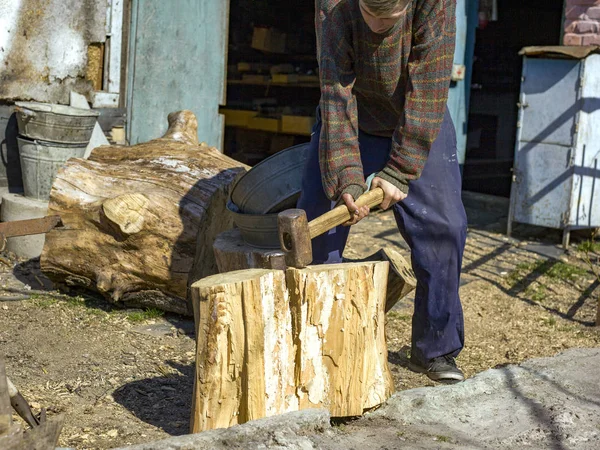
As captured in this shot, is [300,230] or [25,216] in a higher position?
[300,230]

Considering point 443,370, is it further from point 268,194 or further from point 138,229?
point 138,229

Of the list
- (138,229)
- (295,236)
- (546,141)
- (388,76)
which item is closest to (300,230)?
(295,236)

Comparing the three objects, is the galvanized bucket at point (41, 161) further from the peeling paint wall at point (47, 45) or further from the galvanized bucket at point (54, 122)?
the peeling paint wall at point (47, 45)

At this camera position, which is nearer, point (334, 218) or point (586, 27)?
point (334, 218)

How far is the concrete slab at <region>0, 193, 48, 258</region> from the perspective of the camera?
6.08 metres

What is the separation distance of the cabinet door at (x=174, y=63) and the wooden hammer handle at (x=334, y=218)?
158 inches

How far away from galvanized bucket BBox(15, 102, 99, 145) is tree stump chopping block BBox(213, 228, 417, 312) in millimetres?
1952

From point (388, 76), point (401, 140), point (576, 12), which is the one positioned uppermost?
point (576, 12)

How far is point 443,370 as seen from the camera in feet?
13.3

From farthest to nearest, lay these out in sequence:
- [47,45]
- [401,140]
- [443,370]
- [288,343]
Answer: [47,45] → [443,370] → [401,140] → [288,343]

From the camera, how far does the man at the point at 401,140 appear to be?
11.8ft

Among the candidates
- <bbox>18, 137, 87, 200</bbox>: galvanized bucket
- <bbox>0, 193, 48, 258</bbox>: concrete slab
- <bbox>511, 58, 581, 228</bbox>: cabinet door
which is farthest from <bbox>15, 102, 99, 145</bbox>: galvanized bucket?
<bbox>511, 58, 581, 228</bbox>: cabinet door

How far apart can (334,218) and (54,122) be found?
3.29 meters

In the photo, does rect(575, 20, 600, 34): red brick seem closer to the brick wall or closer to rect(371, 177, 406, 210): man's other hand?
the brick wall
